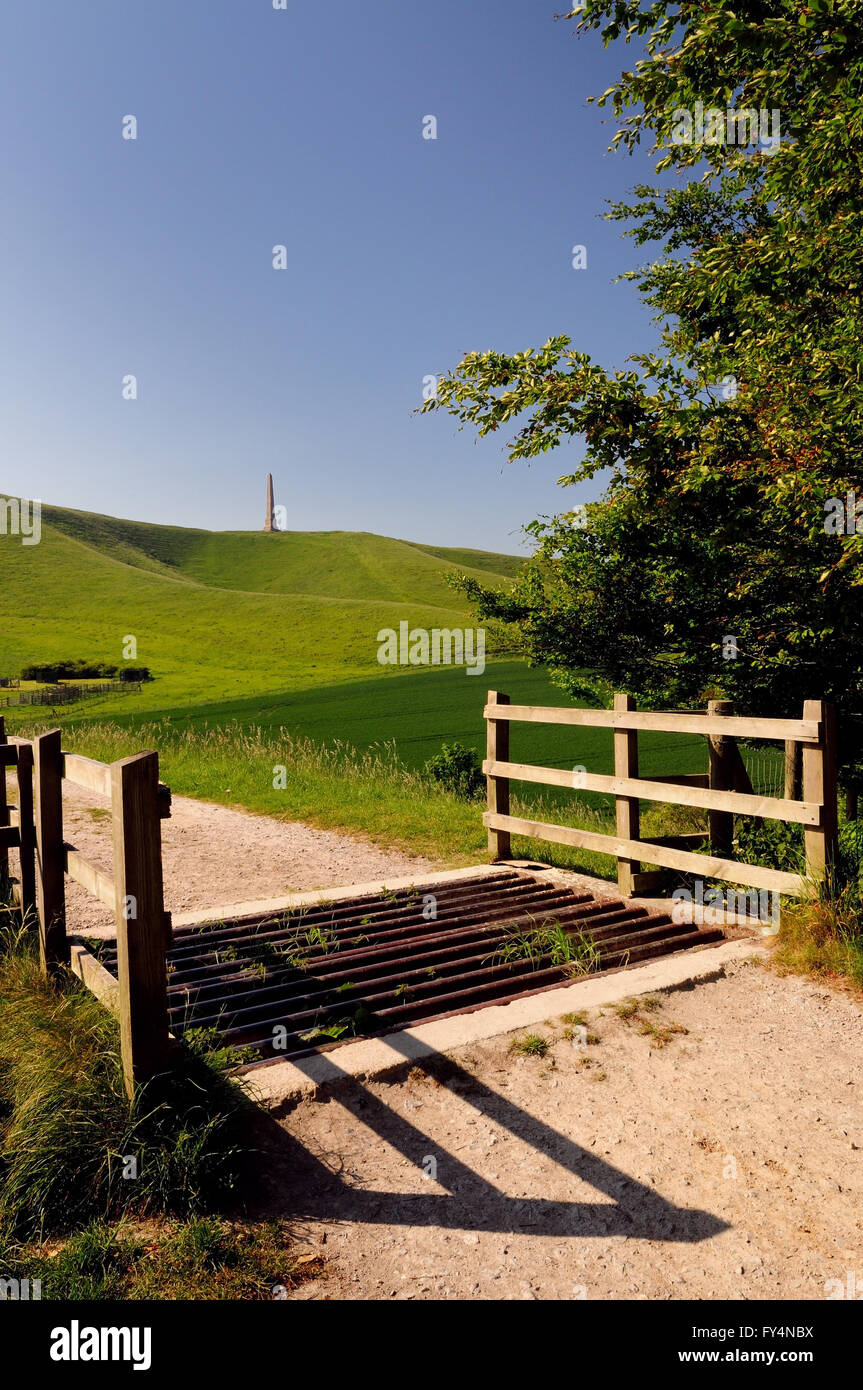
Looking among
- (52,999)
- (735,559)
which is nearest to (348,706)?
(735,559)

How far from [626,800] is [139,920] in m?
4.71

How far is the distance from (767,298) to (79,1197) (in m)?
8.85

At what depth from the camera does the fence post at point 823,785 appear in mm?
5820

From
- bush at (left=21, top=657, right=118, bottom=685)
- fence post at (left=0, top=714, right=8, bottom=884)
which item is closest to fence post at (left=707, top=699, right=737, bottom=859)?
fence post at (left=0, top=714, right=8, bottom=884)

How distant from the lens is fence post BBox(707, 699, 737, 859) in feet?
22.9

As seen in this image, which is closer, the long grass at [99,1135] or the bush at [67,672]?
the long grass at [99,1135]

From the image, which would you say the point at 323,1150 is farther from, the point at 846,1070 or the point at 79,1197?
the point at 846,1070

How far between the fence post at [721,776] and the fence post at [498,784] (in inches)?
86.4

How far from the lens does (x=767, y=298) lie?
8086 mm

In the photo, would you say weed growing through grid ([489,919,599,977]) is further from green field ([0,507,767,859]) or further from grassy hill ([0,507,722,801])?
grassy hill ([0,507,722,801])

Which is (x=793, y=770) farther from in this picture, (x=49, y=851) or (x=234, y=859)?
(x=49, y=851)

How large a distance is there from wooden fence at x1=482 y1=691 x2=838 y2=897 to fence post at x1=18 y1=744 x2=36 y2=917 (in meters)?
4.22

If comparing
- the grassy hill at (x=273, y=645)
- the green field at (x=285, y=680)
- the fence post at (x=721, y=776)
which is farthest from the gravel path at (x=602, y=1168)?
the grassy hill at (x=273, y=645)

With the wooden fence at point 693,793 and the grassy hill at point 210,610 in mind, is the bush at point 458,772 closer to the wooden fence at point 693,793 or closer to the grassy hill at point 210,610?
the wooden fence at point 693,793
